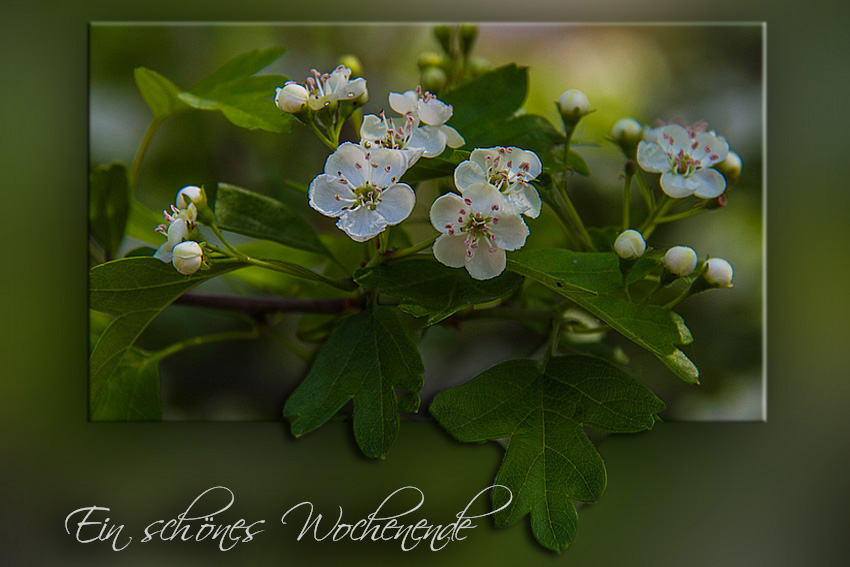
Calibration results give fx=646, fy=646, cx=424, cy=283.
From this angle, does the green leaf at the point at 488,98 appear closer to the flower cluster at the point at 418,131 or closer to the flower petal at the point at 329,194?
the flower cluster at the point at 418,131

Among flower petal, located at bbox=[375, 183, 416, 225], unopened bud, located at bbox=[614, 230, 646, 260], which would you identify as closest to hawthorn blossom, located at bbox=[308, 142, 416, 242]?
flower petal, located at bbox=[375, 183, 416, 225]

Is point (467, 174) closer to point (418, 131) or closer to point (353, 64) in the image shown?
point (418, 131)

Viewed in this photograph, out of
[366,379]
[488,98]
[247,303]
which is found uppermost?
[488,98]

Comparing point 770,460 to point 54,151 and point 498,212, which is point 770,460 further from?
point 54,151

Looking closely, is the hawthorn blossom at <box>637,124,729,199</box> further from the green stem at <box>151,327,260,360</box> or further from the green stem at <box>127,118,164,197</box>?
the green stem at <box>127,118,164,197</box>

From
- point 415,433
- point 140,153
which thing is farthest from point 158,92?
point 415,433

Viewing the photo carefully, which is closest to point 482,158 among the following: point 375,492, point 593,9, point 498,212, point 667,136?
point 498,212

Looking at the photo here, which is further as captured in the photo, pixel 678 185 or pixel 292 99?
pixel 678 185

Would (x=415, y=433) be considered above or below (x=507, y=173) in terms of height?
below
